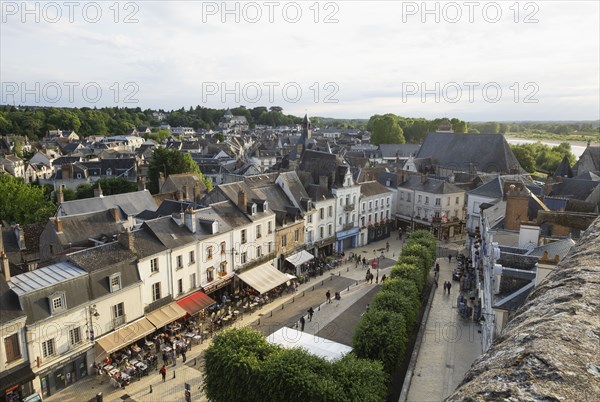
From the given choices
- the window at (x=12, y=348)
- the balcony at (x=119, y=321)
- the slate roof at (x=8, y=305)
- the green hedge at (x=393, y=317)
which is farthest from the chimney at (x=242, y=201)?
the window at (x=12, y=348)

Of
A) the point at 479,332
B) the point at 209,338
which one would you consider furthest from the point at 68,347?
the point at 479,332

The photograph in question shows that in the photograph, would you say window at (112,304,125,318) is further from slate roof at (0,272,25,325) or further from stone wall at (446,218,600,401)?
stone wall at (446,218,600,401)

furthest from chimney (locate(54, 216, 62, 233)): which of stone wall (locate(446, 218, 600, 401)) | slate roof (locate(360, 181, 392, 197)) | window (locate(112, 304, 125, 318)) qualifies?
stone wall (locate(446, 218, 600, 401))

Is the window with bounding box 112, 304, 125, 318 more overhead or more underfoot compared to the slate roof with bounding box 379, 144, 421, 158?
more underfoot

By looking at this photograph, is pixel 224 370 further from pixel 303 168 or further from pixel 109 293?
pixel 303 168

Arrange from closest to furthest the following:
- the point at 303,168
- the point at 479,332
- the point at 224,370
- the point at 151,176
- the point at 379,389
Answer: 1. the point at 379,389
2. the point at 224,370
3. the point at 479,332
4. the point at 303,168
5. the point at 151,176

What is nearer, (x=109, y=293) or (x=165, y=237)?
(x=109, y=293)

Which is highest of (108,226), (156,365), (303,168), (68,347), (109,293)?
(303,168)

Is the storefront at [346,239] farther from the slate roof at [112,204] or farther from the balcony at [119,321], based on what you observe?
Result: the balcony at [119,321]

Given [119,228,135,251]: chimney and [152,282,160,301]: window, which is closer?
[119,228,135,251]: chimney
